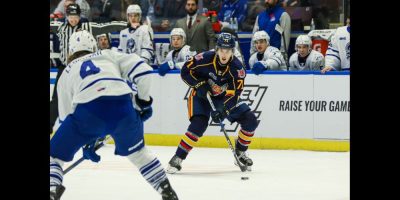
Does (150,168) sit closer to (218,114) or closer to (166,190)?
(166,190)

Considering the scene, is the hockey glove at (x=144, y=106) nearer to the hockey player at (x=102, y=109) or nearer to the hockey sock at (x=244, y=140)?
the hockey player at (x=102, y=109)

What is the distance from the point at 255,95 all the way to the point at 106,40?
2088mm

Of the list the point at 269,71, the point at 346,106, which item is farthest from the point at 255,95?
the point at 346,106

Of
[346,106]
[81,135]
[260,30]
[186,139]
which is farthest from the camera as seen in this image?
[260,30]

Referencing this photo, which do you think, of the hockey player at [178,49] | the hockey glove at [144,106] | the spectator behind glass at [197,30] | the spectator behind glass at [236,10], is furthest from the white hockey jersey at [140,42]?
the hockey glove at [144,106]

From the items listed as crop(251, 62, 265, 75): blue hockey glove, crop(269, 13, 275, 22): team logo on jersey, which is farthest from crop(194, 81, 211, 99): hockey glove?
crop(269, 13, 275, 22): team logo on jersey

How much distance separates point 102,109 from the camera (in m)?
5.61

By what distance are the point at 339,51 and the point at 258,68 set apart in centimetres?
88

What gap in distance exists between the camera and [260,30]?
10.7 meters

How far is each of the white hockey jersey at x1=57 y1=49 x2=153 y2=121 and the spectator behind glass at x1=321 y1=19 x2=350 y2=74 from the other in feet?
14.6

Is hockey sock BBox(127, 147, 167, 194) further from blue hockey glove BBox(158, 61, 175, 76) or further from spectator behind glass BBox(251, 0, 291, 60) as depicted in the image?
spectator behind glass BBox(251, 0, 291, 60)

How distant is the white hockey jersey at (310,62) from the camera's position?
10.2 meters

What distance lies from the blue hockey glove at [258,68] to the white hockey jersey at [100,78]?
4.08 m
